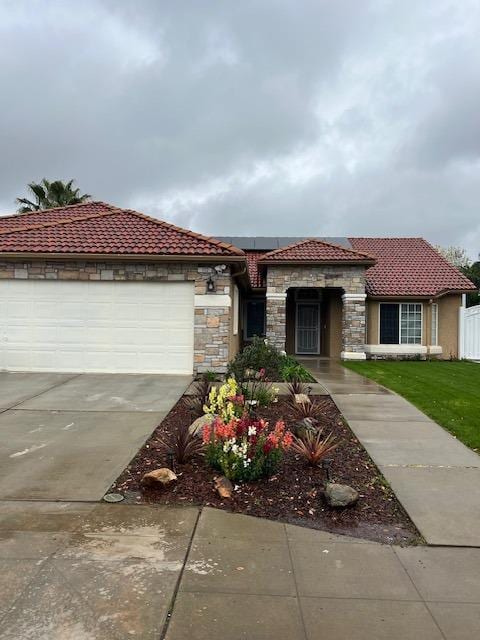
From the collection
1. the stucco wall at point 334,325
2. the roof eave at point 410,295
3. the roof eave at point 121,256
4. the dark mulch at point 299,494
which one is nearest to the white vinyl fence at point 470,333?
the roof eave at point 410,295

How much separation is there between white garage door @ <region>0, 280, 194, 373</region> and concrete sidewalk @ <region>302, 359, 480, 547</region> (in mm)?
4817

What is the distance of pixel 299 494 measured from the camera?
5.09 m

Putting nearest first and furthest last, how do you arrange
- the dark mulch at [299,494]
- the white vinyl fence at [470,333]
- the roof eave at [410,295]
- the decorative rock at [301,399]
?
the dark mulch at [299,494]
the decorative rock at [301,399]
the roof eave at [410,295]
the white vinyl fence at [470,333]

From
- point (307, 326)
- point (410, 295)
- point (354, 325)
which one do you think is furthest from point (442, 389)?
point (307, 326)

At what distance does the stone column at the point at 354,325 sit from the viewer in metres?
18.5

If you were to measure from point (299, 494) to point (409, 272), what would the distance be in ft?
58.5

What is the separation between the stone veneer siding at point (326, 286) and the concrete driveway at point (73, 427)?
6.91 m

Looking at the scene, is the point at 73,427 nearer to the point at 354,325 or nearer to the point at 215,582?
the point at 215,582

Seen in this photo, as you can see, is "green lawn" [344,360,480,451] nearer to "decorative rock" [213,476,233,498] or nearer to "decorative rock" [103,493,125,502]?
"decorative rock" [213,476,233,498]

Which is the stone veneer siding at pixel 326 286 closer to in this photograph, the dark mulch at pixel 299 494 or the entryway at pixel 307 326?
the entryway at pixel 307 326

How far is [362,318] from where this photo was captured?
61.1 ft

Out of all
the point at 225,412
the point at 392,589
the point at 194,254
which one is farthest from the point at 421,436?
the point at 194,254

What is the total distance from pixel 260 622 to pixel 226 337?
10112 mm

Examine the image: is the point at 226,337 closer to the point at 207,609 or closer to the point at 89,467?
the point at 89,467
